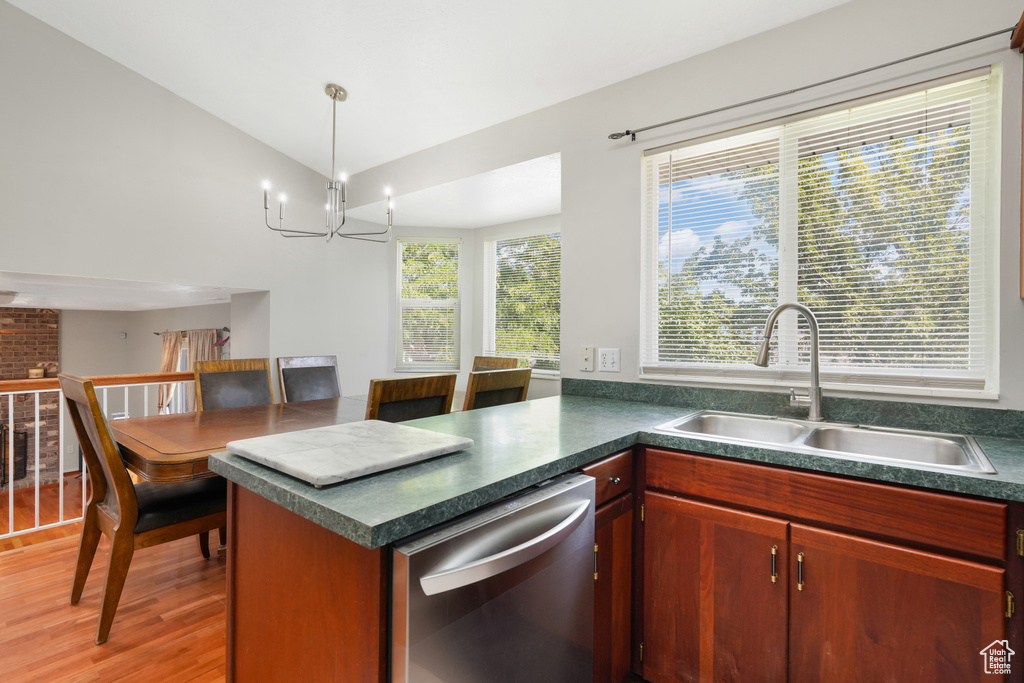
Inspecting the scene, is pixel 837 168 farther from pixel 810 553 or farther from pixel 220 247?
pixel 220 247

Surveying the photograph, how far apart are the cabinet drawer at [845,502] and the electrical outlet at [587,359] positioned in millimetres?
912

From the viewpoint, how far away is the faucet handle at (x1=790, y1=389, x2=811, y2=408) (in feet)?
5.46

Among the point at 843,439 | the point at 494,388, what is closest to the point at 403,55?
the point at 494,388

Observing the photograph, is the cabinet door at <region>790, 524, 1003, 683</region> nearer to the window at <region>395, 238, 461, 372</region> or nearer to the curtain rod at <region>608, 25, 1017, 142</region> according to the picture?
the curtain rod at <region>608, 25, 1017, 142</region>

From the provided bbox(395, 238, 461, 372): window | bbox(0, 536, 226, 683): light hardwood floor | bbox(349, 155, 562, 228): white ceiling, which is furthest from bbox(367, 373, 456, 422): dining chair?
bbox(395, 238, 461, 372): window

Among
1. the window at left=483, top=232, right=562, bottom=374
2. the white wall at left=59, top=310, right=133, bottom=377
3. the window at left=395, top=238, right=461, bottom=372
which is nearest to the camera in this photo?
the window at left=483, top=232, right=562, bottom=374

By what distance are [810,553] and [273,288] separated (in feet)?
12.0

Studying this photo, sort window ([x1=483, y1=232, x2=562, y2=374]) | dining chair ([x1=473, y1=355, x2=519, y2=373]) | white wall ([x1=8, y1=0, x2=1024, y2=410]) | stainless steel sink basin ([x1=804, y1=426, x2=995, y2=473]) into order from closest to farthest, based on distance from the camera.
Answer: stainless steel sink basin ([x1=804, y1=426, x2=995, y2=473]) → white wall ([x1=8, y1=0, x2=1024, y2=410]) → dining chair ([x1=473, y1=355, x2=519, y2=373]) → window ([x1=483, y1=232, x2=562, y2=374])

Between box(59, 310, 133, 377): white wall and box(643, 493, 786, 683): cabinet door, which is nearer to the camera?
box(643, 493, 786, 683): cabinet door

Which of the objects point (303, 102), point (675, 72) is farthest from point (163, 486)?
point (675, 72)

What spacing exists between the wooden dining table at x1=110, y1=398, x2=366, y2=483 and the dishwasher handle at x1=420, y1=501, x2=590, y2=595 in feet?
4.42

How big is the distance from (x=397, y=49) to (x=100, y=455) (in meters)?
2.26

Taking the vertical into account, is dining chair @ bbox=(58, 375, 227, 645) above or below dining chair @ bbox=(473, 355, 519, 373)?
below

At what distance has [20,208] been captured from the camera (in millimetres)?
2498
